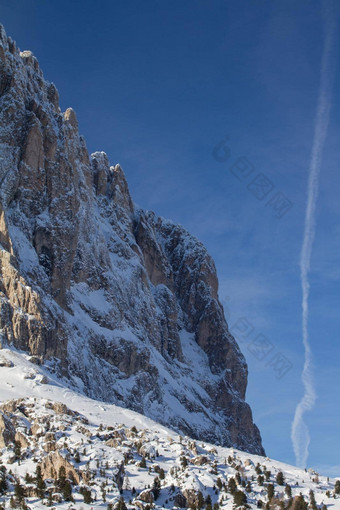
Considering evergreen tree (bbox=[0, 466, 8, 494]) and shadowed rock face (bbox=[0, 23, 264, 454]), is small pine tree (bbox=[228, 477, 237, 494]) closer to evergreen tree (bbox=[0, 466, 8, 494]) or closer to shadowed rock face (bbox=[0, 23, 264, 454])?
evergreen tree (bbox=[0, 466, 8, 494])

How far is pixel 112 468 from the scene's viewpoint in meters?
75.5

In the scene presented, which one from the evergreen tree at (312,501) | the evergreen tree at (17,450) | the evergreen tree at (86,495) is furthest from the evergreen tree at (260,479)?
the evergreen tree at (17,450)

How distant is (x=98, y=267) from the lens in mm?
167500

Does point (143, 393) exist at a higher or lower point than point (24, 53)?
lower

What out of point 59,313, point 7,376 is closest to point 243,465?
point 7,376

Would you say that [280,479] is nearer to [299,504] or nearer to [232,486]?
[232,486]

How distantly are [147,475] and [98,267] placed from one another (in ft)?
306

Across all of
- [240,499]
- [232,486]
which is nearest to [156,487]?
[240,499]

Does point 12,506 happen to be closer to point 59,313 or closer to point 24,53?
point 59,313

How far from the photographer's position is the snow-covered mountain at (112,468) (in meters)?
69.6

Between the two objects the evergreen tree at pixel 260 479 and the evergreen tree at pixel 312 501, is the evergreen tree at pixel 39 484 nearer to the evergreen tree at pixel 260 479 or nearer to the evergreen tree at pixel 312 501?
the evergreen tree at pixel 260 479

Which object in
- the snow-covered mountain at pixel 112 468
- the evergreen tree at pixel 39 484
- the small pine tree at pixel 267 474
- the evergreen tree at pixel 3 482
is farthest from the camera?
the small pine tree at pixel 267 474

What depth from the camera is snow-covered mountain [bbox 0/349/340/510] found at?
69.6 meters

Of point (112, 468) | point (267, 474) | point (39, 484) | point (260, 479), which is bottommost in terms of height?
point (39, 484)
